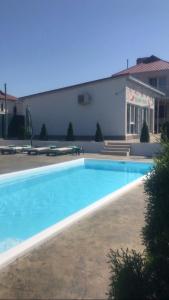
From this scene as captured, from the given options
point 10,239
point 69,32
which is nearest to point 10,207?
point 10,239

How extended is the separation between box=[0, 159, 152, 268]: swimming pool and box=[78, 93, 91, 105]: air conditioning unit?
780cm

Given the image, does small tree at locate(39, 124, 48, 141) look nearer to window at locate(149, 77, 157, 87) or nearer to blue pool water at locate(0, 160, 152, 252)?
blue pool water at locate(0, 160, 152, 252)

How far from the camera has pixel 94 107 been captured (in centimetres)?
2603

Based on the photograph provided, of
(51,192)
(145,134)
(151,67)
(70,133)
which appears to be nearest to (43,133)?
(70,133)

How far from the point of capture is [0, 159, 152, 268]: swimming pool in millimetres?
8523

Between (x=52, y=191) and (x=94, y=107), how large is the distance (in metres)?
14.2

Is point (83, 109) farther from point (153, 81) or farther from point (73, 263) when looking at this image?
point (73, 263)

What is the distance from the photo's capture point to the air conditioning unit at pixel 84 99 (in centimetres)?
2584

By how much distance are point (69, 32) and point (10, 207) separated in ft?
42.5

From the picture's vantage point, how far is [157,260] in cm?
314

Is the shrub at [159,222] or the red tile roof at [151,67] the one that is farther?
the red tile roof at [151,67]

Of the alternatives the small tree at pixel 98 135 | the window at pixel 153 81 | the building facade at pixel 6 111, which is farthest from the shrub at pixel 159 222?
the window at pixel 153 81

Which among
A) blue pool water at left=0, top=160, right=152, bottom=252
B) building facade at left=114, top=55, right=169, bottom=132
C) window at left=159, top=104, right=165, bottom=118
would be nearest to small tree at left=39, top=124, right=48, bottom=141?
blue pool water at left=0, top=160, right=152, bottom=252

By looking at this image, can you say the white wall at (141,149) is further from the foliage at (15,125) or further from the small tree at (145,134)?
the foliage at (15,125)
